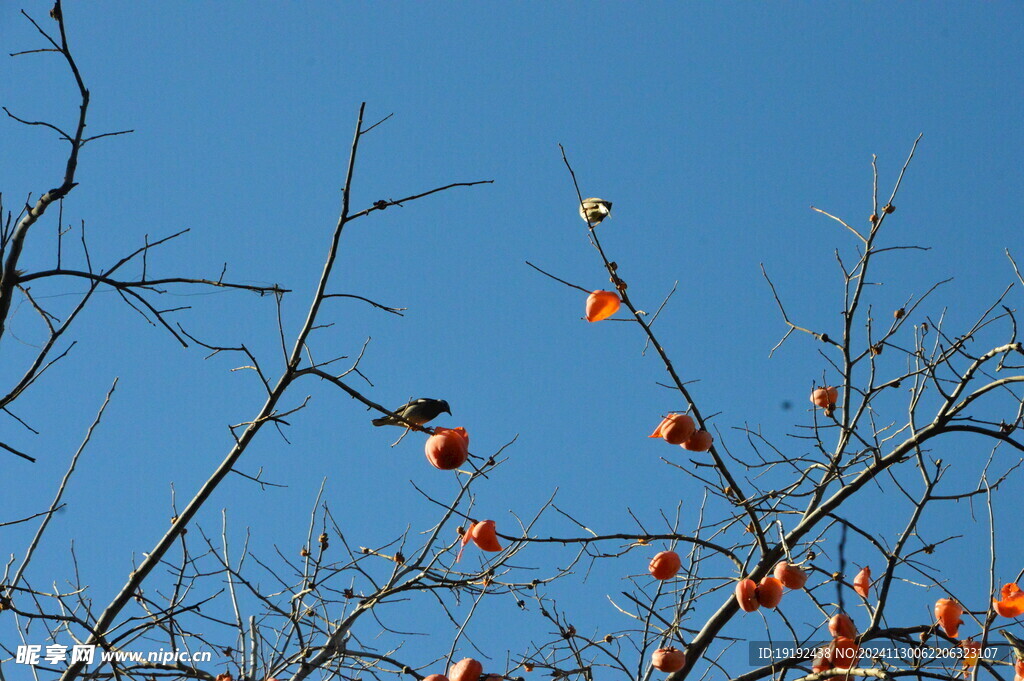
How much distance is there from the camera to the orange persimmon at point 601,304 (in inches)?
135

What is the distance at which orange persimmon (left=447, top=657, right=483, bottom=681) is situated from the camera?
134 inches

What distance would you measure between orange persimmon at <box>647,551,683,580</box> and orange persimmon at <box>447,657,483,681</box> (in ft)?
2.75

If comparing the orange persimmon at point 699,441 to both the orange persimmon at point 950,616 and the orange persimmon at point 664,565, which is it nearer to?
the orange persimmon at point 664,565

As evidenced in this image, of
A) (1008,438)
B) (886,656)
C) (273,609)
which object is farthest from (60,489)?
(1008,438)

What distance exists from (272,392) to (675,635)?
2.29 m

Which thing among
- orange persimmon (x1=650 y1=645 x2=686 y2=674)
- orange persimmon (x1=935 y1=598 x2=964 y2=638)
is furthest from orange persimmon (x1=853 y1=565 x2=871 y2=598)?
orange persimmon (x1=650 y1=645 x2=686 y2=674)

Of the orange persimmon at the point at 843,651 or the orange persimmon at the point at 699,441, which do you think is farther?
the orange persimmon at the point at 699,441

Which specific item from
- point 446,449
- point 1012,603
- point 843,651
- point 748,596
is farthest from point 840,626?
point 446,449

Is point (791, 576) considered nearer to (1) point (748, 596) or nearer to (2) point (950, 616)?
(1) point (748, 596)

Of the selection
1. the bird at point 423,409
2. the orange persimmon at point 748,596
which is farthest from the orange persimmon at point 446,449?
the orange persimmon at point 748,596

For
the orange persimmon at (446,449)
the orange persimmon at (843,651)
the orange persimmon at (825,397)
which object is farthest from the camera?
the orange persimmon at (825,397)

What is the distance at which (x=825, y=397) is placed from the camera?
443cm

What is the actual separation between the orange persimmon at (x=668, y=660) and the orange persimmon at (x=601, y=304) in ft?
4.31

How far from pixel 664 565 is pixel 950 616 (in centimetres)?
109
